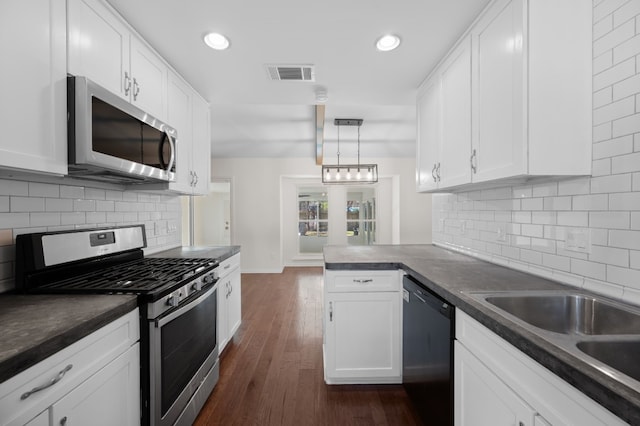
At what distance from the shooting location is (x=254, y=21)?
5.45 feet

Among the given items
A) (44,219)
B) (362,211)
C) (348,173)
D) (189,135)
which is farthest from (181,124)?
(362,211)

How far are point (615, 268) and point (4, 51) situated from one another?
8.22 feet

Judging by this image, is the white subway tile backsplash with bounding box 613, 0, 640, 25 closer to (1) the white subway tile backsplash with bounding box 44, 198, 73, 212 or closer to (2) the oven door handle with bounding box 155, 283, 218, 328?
(2) the oven door handle with bounding box 155, 283, 218, 328

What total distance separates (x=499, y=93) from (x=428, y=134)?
35.6 inches

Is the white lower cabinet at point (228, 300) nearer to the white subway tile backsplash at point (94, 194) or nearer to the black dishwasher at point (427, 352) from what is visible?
the white subway tile backsplash at point (94, 194)

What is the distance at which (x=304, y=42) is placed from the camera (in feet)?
6.07

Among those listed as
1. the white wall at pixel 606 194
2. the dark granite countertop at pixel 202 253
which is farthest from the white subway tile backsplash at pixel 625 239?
the dark granite countertop at pixel 202 253

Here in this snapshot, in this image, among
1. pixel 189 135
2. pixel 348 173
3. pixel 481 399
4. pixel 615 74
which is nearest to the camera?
pixel 481 399

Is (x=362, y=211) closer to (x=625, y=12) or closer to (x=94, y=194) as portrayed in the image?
(x=94, y=194)

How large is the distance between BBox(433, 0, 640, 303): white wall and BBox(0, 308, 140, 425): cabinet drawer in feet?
6.70

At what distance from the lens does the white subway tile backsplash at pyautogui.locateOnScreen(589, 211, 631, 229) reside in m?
1.15

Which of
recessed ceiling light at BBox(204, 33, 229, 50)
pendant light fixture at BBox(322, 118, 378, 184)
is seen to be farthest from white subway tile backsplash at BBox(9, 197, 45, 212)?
pendant light fixture at BBox(322, 118, 378, 184)

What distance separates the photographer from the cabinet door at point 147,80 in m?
1.76

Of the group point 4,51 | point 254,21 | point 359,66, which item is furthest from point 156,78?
point 359,66
